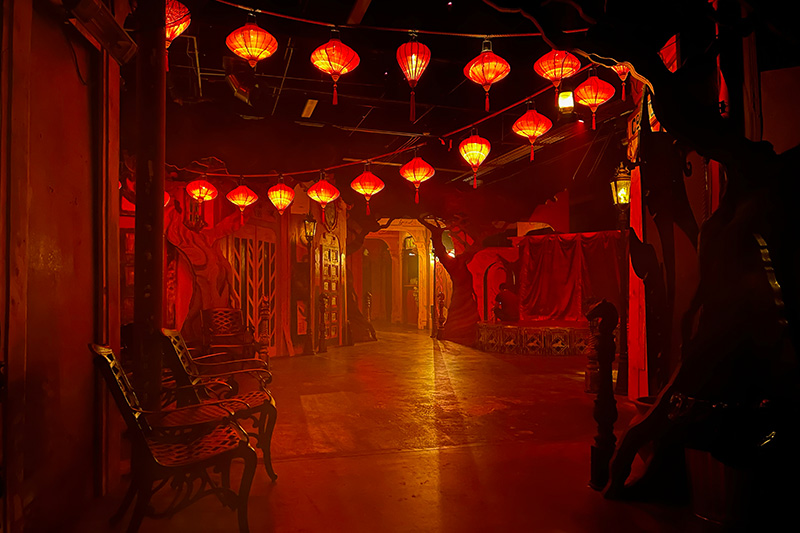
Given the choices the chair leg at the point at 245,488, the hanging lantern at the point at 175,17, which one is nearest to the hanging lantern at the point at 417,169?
the hanging lantern at the point at 175,17

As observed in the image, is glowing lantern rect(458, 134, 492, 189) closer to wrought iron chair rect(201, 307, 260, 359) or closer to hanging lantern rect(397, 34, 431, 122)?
hanging lantern rect(397, 34, 431, 122)

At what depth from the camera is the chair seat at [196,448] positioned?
2596 mm

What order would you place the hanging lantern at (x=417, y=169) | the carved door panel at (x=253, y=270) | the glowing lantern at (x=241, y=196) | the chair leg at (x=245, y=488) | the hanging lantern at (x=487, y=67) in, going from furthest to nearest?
the carved door panel at (x=253, y=270)
the glowing lantern at (x=241, y=196)
the hanging lantern at (x=417, y=169)
the hanging lantern at (x=487, y=67)
the chair leg at (x=245, y=488)

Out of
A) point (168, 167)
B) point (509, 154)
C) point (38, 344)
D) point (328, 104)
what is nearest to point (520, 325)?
point (509, 154)

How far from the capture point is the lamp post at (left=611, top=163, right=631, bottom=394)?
6520 mm

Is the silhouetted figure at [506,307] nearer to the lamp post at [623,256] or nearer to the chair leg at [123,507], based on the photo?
the lamp post at [623,256]

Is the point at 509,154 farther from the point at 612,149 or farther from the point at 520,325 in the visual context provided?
the point at 520,325

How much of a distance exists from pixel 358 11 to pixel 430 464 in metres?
4.22

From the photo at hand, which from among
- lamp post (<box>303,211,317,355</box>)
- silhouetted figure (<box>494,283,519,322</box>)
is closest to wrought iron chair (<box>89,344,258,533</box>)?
lamp post (<box>303,211,317,355</box>)

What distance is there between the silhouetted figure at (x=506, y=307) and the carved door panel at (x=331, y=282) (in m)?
3.94

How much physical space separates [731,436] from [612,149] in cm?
869

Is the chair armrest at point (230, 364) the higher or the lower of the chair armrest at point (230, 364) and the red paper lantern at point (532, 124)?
the lower

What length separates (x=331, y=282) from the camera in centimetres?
1162

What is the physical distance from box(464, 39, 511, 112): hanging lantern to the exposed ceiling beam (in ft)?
3.83
